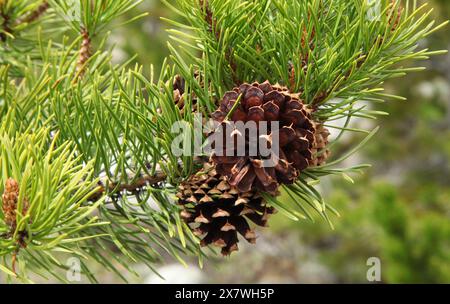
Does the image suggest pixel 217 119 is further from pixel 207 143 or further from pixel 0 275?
pixel 0 275

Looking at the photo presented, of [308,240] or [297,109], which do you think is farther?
Answer: [308,240]

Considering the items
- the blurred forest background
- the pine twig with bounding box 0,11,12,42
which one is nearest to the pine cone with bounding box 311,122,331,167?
the pine twig with bounding box 0,11,12,42

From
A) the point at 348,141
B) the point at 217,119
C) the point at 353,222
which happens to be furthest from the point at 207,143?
the point at 348,141

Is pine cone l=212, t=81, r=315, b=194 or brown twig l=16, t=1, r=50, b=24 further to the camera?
brown twig l=16, t=1, r=50, b=24

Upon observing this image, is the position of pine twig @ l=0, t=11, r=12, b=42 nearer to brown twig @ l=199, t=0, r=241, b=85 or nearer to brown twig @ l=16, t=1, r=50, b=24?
brown twig @ l=16, t=1, r=50, b=24

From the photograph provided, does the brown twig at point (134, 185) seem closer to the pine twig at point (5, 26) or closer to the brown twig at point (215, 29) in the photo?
the brown twig at point (215, 29)
